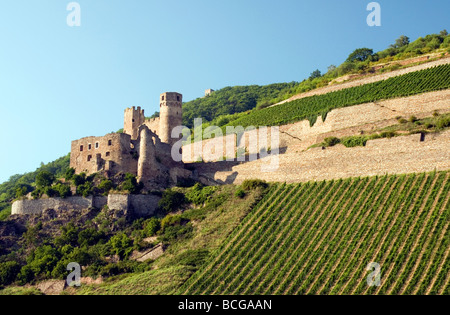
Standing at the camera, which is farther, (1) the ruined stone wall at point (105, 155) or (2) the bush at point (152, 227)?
(1) the ruined stone wall at point (105, 155)

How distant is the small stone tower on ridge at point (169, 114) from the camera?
51.1 m

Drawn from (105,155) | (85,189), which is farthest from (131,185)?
(105,155)

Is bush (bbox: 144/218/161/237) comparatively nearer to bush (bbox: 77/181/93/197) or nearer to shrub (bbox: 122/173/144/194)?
shrub (bbox: 122/173/144/194)

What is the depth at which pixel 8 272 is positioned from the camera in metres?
38.3

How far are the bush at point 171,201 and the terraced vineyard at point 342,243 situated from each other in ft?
20.3

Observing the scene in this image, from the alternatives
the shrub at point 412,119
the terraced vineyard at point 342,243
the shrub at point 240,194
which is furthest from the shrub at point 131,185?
the shrub at point 412,119

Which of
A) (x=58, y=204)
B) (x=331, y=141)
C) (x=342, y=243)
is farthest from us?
(x=58, y=204)

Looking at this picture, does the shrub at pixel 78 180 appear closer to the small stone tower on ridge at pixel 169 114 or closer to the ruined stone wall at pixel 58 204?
the ruined stone wall at pixel 58 204

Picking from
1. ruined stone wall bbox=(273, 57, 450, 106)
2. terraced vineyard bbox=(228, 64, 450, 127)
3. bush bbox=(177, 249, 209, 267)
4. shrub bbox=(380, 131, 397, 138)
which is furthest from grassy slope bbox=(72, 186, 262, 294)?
ruined stone wall bbox=(273, 57, 450, 106)

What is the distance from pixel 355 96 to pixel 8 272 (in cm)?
2596

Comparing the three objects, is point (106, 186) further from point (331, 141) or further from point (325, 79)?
point (325, 79)

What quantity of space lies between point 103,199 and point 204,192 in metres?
6.15

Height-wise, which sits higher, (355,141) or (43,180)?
(355,141)

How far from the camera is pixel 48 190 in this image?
43.8 m
